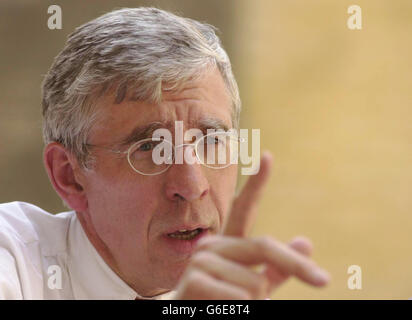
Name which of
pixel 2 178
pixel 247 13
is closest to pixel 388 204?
pixel 247 13

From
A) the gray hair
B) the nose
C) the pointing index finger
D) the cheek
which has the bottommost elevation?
the cheek

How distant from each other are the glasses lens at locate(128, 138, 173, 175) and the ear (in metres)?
0.18

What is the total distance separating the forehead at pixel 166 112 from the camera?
1.73 m

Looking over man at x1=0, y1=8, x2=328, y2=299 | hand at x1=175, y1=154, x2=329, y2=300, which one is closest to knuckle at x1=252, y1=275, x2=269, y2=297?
hand at x1=175, y1=154, x2=329, y2=300

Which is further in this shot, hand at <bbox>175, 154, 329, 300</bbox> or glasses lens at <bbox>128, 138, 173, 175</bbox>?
glasses lens at <bbox>128, 138, 173, 175</bbox>

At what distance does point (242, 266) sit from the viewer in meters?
1.07

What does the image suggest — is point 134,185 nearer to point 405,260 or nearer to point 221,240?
point 221,240

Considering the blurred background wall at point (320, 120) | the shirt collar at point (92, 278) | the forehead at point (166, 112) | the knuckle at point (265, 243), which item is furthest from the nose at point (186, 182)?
the blurred background wall at point (320, 120)

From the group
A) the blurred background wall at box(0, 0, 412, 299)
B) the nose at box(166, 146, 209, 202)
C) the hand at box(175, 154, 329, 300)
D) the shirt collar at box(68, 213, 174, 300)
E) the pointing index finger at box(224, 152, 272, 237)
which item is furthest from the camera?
the blurred background wall at box(0, 0, 412, 299)

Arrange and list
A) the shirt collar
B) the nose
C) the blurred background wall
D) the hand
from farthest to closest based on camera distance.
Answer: the blurred background wall, the shirt collar, the nose, the hand

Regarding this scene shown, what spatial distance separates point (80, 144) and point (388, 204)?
9.97 feet

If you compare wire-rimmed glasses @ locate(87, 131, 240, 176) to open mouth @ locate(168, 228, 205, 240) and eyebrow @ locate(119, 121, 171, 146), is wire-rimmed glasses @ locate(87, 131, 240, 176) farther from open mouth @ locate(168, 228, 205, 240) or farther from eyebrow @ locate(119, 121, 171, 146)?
open mouth @ locate(168, 228, 205, 240)

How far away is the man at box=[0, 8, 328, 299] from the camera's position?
1.71m

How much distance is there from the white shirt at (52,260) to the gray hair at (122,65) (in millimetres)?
204
